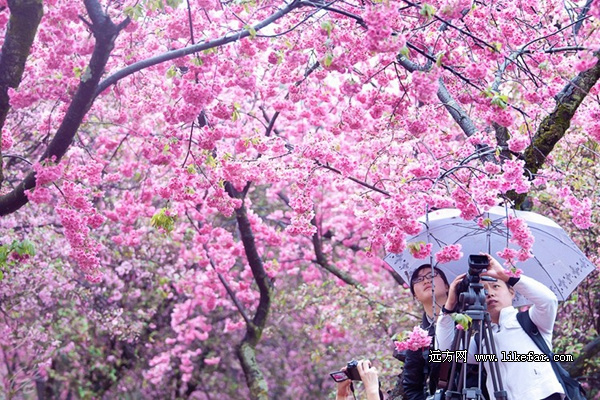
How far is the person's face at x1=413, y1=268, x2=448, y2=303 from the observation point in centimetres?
405

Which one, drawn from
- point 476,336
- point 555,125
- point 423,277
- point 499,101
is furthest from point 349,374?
point 555,125

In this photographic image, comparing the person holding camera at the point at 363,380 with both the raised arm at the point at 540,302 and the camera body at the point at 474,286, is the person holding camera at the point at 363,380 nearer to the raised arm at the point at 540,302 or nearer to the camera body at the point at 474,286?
the camera body at the point at 474,286

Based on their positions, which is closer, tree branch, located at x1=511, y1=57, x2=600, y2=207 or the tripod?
the tripod

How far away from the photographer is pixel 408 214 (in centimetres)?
421

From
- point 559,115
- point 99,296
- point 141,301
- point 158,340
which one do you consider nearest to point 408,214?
point 559,115

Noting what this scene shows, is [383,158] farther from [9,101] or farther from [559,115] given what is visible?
[9,101]

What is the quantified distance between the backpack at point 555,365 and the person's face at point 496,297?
137 millimetres

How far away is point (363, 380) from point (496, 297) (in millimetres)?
889

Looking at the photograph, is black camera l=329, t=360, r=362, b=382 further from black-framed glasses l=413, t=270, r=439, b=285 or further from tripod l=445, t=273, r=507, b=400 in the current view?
black-framed glasses l=413, t=270, r=439, b=285

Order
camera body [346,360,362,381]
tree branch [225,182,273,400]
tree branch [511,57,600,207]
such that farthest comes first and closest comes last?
tree branch [225,182,273,400] < tree branch [511,57,600,207] < camera body [346,360,362,381]

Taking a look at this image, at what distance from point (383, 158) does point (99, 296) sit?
238 inches

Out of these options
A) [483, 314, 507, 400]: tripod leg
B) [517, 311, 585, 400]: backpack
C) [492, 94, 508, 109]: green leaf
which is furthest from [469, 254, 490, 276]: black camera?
[492, 94, 508, 109]: green leaf

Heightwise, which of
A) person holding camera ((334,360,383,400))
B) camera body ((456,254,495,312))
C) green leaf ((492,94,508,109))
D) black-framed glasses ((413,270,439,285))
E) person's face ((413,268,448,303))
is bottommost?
person holding camera ((334,360,383,400))

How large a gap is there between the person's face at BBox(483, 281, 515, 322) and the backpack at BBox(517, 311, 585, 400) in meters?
0.14
